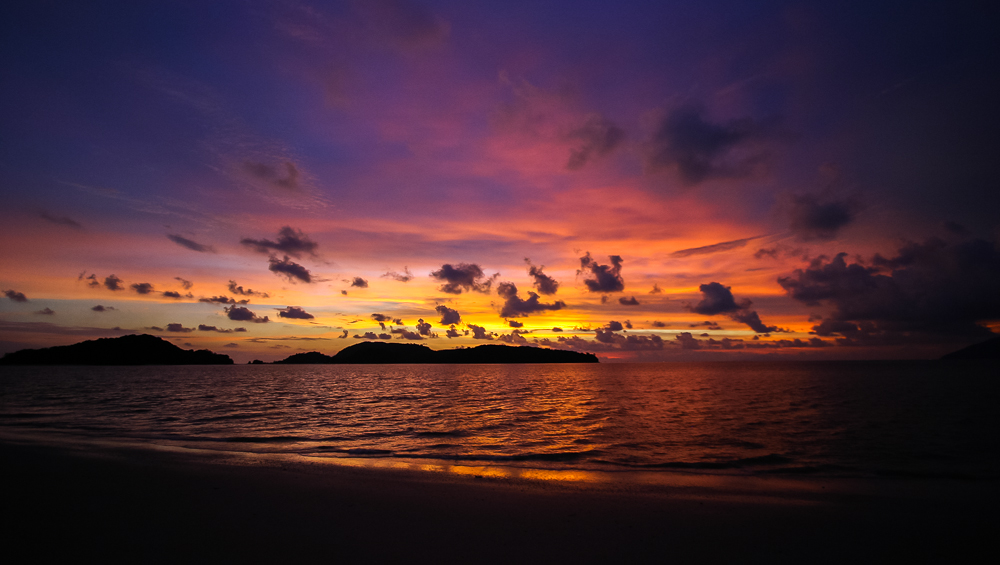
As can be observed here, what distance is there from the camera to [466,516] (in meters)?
10.6

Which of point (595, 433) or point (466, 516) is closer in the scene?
point (466, 516)

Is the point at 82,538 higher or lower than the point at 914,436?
higher

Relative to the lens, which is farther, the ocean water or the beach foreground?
the ocean water

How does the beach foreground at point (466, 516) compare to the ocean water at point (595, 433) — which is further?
the ocean water at point (595, 433)

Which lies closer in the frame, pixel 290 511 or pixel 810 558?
pixel 810 558

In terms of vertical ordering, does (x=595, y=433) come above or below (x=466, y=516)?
below

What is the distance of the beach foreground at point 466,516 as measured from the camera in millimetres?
8641

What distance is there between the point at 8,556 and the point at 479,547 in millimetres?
9278

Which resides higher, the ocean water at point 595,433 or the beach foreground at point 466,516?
the beach foreground at point 466,516

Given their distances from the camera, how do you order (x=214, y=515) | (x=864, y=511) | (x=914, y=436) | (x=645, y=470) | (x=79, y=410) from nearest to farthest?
(x=214, y=515) < (x=864, y=511) < (x=645, y=470) < (x=914, y=436) < (x=79, y=410)

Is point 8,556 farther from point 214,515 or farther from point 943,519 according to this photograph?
point 943,519

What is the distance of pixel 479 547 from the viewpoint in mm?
8672

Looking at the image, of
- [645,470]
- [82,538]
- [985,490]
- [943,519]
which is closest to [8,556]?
[82,538]

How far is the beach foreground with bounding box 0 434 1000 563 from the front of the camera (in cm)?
864
